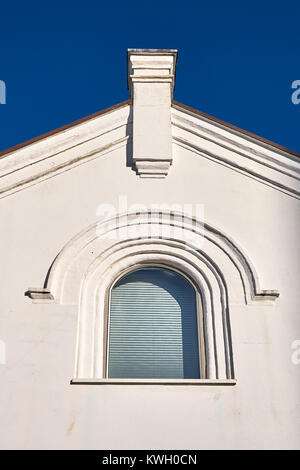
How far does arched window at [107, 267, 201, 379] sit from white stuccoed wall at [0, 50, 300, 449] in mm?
561

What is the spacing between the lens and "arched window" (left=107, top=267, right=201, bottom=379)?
767 centimetres

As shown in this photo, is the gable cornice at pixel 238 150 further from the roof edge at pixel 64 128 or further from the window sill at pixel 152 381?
the window sill at pixel 152 381

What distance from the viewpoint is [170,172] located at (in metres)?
9.12

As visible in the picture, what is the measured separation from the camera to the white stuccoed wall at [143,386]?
6.85 m

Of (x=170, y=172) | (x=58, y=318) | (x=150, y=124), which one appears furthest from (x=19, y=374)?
(x=150, y=124)

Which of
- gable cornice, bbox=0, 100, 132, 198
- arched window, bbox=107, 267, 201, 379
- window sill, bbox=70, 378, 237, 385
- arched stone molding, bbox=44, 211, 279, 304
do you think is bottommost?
window sill, bbox=70, 378, 237, 385

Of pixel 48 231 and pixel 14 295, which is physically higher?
pixel 48 231

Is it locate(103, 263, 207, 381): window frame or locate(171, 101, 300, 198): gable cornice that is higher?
locate(171, 101, 300, 198): gable cornice

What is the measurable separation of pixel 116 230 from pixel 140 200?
2.14ft

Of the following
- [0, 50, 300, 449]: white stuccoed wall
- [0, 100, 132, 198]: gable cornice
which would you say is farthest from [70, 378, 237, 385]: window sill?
[0, 100, 132, 198]: gable cornice

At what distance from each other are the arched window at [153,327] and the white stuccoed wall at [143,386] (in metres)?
0.56

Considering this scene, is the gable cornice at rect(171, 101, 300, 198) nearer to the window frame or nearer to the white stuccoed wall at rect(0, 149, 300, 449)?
the white stuccoed wall at rect(0, 149, 300, 449)
